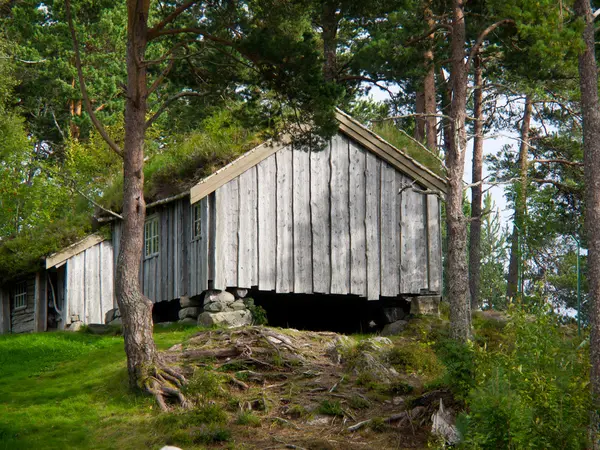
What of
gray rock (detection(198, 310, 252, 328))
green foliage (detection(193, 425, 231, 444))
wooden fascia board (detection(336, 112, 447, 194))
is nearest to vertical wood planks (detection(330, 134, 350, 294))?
wooden fascia board (detection(336, 112, 447, 194))

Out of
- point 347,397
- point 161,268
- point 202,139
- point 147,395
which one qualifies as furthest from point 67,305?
point 347,397

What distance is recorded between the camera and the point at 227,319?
2006 centimetres

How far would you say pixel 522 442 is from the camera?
32.0ft

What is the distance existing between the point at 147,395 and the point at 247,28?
6902mm

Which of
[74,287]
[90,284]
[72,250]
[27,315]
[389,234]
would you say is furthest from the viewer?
[27,315]

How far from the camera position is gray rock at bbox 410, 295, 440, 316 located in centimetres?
2262

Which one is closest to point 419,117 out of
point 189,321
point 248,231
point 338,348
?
point 248,231

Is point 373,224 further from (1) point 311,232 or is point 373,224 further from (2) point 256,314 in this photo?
(2) point 256,314

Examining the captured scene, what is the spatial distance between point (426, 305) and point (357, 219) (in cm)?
293

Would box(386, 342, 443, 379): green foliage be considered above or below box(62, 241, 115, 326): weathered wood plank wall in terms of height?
below

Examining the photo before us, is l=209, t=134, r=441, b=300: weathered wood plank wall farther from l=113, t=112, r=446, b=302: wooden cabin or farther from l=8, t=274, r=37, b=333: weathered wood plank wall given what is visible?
l=8, t=274, r=37, b=333: weathered wood plank wall

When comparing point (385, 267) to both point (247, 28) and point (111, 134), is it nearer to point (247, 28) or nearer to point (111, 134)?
point (247, 28)

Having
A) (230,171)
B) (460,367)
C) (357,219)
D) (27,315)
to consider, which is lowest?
(460,367)

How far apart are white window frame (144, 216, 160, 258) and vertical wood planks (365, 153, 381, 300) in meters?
5.95
